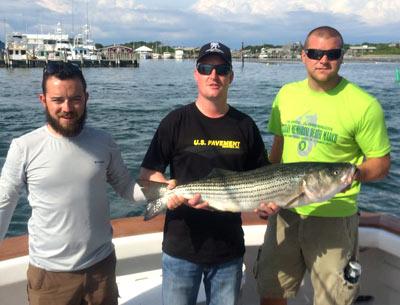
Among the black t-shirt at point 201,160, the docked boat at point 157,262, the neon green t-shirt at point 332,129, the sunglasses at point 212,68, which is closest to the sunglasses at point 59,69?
the black t-shirt at point 201,160

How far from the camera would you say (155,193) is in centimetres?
308

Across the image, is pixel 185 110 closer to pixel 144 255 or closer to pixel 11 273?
pixel 144 255

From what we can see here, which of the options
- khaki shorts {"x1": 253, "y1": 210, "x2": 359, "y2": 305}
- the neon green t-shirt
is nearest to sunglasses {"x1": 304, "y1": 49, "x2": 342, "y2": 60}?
the neon green t-shirt

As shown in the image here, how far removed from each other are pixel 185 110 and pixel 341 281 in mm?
1656

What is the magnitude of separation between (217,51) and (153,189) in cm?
101

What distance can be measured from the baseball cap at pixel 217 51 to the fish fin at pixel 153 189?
34.2 inches

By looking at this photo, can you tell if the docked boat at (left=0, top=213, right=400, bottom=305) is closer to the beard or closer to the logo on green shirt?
the logo on green shirt

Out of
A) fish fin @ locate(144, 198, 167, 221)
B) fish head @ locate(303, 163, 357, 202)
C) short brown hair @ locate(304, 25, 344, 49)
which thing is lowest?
fish fin @ locate(144, 198, 167, 221)

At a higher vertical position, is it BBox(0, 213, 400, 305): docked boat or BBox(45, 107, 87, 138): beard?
BBox(45, 107, 87, 138): beard

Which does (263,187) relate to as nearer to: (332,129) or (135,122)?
(332,129)

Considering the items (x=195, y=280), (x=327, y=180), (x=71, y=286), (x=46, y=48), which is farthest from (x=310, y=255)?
(x=46, y=48)

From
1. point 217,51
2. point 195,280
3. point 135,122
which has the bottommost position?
point 135,122

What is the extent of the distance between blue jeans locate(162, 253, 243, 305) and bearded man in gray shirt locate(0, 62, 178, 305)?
433 millimetres

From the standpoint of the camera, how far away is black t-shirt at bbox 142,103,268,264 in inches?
118
